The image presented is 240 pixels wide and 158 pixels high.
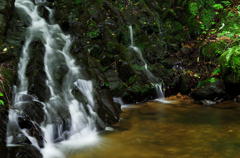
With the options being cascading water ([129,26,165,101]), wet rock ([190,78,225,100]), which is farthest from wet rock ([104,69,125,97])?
wet rock ([190,78,225,100])

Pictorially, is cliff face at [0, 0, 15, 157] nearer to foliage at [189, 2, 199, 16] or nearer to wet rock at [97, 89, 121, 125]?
wet rock at [97, 89, 121, 125]

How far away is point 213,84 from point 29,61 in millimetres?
7626

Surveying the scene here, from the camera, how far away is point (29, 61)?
593 centimetres

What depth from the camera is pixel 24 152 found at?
11.4 ft

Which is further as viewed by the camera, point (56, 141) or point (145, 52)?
point (145, 52)

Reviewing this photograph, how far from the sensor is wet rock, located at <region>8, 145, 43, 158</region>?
3.41 meters

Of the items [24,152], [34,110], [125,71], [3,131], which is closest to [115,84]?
[125,71]

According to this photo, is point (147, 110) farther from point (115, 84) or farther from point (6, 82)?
point (6, 82)

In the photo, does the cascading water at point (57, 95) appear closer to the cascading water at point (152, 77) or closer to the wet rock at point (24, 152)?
the wet rock at point (24, 152)

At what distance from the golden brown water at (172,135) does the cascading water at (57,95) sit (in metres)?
0.67

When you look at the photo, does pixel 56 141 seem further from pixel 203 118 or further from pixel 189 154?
pixel 203 118

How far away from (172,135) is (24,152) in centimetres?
344

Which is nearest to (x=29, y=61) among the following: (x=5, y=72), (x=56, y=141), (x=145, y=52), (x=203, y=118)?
(x=5, y=72)

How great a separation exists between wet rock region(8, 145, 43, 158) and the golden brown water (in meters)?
0.68
